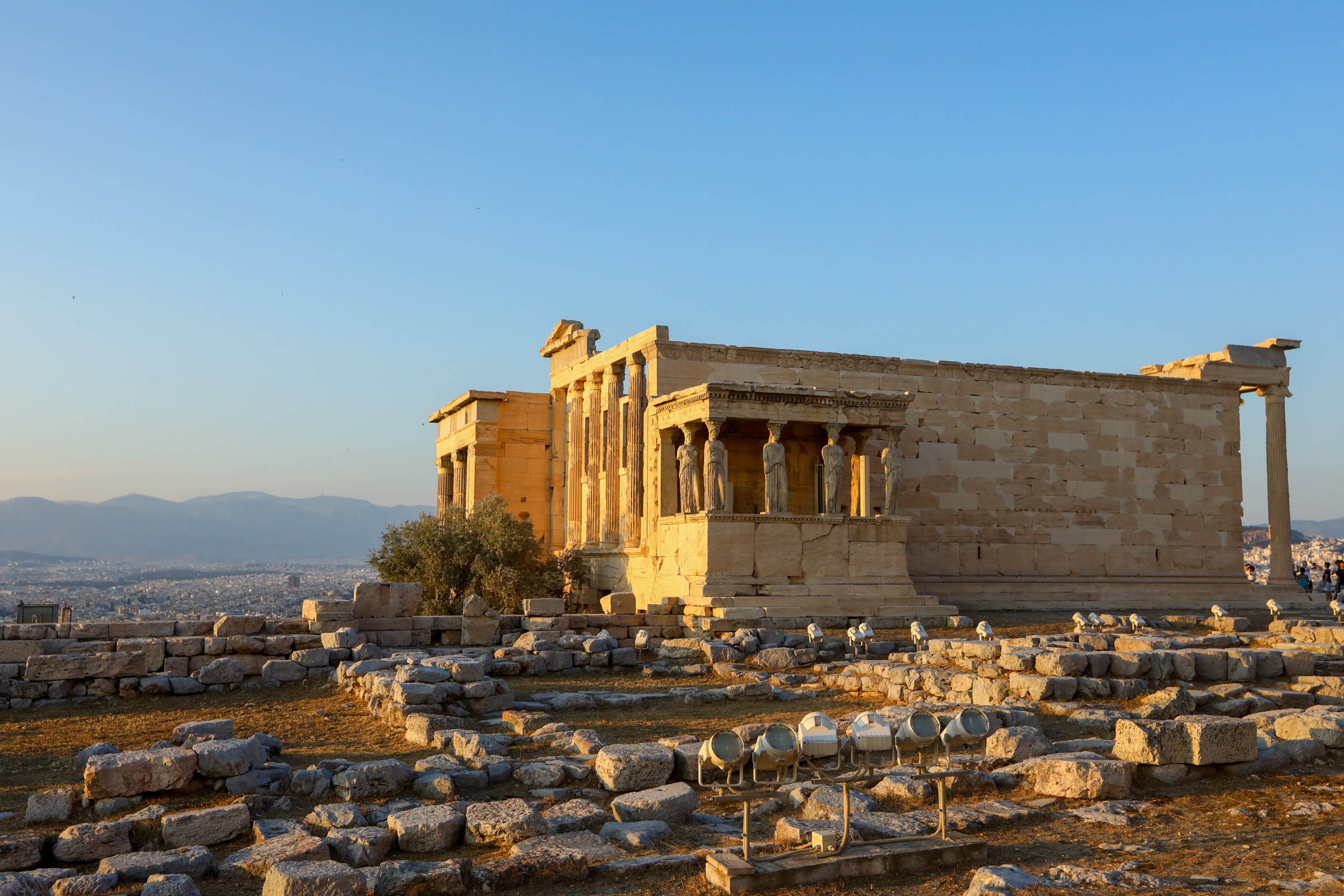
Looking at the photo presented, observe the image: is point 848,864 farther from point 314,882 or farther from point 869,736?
point 314,882

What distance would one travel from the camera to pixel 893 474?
20.0 m

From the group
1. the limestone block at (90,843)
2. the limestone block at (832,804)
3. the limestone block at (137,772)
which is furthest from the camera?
the limestone block at (137,772)

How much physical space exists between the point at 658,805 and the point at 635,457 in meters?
15.3

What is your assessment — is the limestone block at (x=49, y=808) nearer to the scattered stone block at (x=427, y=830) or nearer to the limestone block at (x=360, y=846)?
the limestone block at (x=360, y=846)

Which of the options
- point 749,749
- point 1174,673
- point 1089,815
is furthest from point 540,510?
point 1089,815

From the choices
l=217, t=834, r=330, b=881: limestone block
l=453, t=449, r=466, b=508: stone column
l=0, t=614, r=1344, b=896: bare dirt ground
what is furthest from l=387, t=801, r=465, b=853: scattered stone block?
l=453, t=449, r=466, b=508: stone column

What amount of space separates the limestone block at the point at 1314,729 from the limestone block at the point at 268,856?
6.99 meters

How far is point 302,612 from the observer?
16.7 meters

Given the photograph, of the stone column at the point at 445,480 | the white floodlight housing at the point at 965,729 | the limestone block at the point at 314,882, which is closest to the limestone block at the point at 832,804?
the white floodlight housing at the point at 965,729

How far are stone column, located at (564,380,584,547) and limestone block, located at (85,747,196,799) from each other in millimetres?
17330

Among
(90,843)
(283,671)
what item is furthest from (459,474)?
(90,843)

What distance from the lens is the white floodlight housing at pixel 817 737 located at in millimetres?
5793

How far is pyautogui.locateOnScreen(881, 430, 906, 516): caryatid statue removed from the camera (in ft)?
65.2

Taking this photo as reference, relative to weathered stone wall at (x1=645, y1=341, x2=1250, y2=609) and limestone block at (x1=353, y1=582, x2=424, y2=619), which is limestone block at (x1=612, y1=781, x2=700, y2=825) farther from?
weathered stone wall at (x1=645, y1=341, x2=1250, y2=609)
